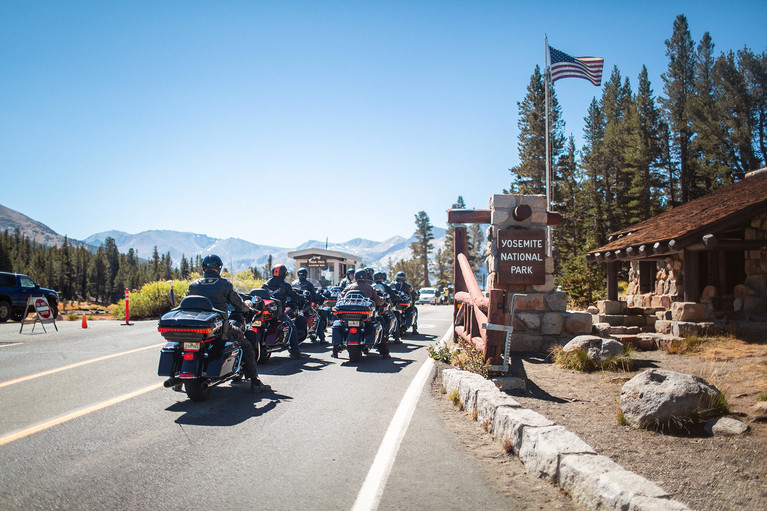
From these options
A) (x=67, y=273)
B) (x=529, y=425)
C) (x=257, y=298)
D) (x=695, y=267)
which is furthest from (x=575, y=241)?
(x=67, y=273)

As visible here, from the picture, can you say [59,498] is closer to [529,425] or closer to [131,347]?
[529,425]

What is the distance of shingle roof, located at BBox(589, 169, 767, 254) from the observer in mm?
11594

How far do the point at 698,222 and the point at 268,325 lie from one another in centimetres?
1038

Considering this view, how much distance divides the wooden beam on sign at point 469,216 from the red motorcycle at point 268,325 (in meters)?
4.42

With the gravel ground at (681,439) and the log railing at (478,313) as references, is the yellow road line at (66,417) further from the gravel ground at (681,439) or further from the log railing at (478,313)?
the log railing at (478,313)

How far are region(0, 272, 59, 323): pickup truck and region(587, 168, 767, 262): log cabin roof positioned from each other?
72.4 ft

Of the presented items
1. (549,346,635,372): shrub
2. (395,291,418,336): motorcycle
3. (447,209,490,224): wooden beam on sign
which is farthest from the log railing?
(395,291,418,336): motorcycle

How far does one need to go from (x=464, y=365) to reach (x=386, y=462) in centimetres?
371

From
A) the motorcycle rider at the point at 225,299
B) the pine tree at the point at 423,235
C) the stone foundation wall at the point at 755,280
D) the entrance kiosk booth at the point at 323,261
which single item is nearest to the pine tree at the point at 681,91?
the entrance kiosk booth at the point at 323,261

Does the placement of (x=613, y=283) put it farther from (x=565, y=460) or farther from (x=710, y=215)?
(x=565, y=460)

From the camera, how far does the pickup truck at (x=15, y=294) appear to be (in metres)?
21.2

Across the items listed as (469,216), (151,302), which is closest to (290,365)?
(469,216)

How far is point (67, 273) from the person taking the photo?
110 meters

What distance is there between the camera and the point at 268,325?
10.3m
